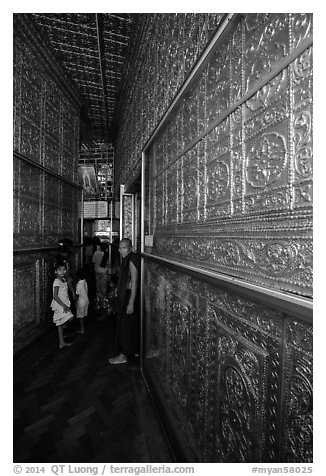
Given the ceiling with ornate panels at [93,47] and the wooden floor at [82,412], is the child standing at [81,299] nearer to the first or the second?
the wooden floor at [82,412]

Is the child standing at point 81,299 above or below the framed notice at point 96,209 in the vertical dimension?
below

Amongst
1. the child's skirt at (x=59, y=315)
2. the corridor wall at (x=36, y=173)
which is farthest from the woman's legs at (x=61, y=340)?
the corridor wall at (x=36, y=173)

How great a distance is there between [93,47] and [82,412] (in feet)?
15.7

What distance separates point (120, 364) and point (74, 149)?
415cm

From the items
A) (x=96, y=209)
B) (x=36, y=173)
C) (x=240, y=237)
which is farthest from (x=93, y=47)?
(x=96, y=209)

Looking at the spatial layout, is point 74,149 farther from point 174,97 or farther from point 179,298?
point 179,298

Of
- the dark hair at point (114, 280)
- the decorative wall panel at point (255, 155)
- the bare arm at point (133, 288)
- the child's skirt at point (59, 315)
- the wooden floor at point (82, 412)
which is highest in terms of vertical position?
the decorative wall panel at point (255, 155)

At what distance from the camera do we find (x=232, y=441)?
43.3 inches

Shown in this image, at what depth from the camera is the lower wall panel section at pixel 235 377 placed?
777 mm

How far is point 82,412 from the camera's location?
2.18m

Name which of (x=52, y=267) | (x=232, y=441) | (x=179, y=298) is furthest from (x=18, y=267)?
(x=232, y=441)

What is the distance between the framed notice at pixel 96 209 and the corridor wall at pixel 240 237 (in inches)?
245

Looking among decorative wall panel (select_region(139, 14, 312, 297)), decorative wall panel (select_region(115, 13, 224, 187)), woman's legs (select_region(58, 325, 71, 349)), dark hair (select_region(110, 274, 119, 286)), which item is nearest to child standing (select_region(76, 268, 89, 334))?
woman's legs (select_region(58, 325, 71, 349))

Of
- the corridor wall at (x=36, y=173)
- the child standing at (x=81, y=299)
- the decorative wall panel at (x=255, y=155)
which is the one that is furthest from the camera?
the child standing at (x=81, y=299)
